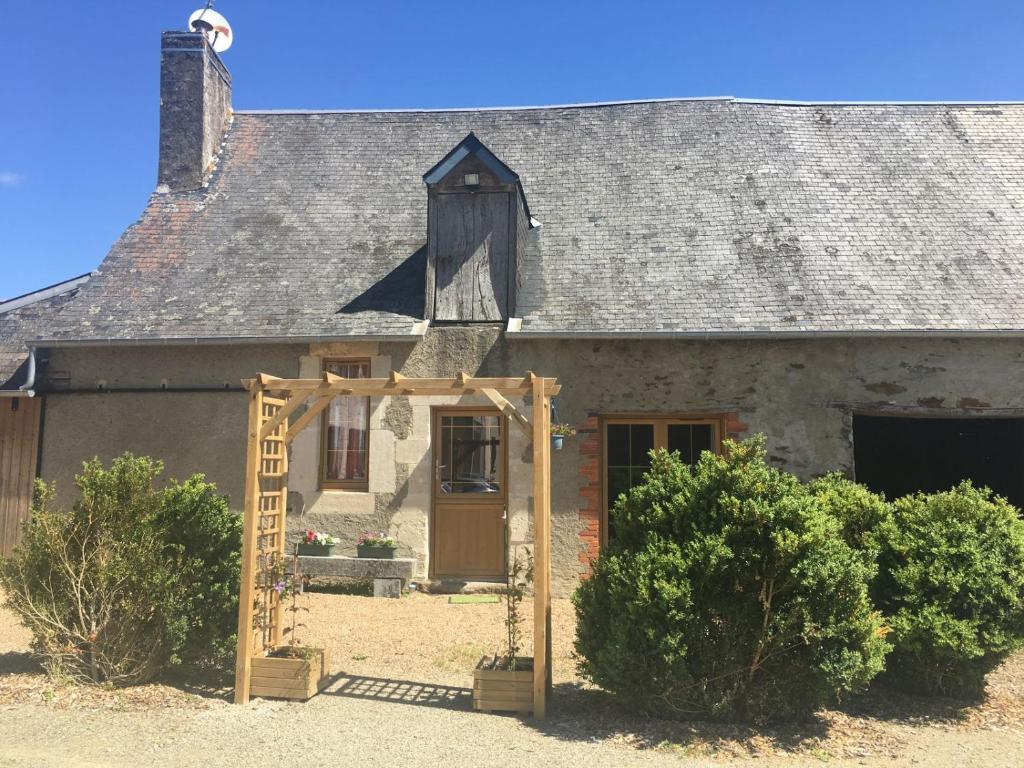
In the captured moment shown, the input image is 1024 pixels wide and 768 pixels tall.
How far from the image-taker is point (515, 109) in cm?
1224

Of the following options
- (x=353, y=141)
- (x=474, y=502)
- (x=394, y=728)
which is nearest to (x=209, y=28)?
(x=353, y=141)

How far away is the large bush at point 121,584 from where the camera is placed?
5.20 meters

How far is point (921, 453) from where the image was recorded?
1166cm

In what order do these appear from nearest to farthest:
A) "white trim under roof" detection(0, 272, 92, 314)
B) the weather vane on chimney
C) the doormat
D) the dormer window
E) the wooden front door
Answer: the doormat
the wooden front door
the dormer window
"white trim under roof" detection(0, 272, 92, 314)
the weather vane on chimney

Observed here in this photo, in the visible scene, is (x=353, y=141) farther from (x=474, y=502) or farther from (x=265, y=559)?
(x=265, y=559)

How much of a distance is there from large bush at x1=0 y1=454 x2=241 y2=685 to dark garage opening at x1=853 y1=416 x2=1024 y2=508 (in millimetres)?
8653

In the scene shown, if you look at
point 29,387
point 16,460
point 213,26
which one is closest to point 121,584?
point 29,387

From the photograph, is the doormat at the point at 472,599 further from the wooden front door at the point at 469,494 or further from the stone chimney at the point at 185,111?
the stone chimney at the point at 185,111

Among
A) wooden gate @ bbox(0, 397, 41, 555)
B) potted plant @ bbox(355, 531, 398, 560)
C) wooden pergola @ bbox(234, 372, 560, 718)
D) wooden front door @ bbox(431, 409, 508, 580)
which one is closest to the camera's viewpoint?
wooden pergola @ bbox(234, 372, 560, 718)

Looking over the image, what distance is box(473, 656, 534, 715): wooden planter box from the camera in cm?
496

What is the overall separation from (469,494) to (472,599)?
1.19 m

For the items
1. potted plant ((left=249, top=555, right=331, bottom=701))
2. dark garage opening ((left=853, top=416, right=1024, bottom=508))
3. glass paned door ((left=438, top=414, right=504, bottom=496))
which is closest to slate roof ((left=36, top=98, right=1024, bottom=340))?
glass paned door ((left=438, top=414, right=504, bottom=496))

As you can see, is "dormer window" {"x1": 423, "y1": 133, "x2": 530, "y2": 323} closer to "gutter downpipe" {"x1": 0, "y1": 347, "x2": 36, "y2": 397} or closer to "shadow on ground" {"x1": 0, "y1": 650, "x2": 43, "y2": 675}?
"gutter downpipe" {"x1": 0, "y1": 347, "x2": 36, "y2": 397}

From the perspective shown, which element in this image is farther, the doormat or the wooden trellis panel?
the doormat
